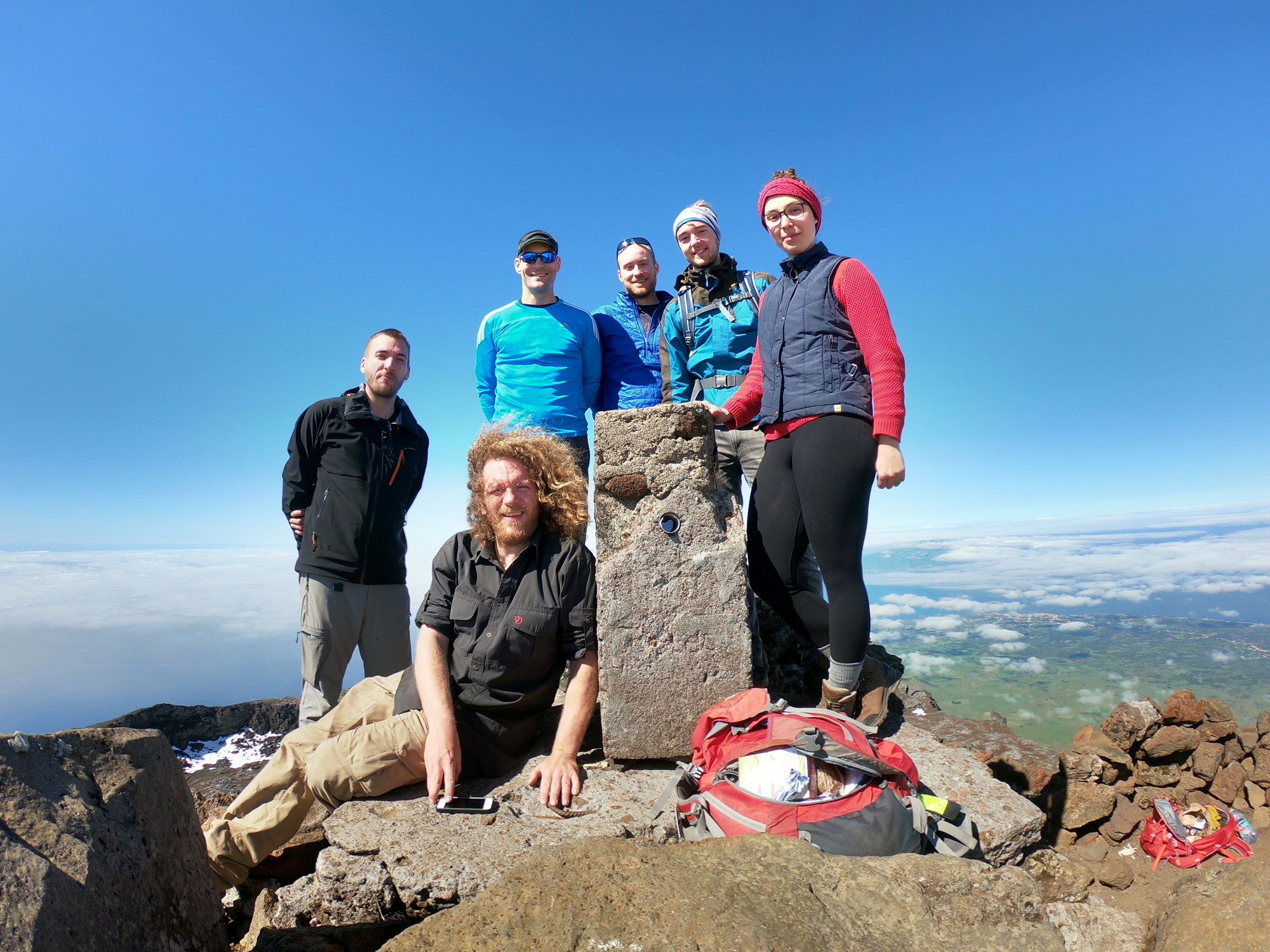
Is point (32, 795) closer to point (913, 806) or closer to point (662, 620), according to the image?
point (662, 620)

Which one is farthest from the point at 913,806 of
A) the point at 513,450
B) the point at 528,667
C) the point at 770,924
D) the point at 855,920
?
the point at 513,450

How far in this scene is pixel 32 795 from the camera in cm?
199

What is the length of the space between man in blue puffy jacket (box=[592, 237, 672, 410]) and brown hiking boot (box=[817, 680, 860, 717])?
222cm

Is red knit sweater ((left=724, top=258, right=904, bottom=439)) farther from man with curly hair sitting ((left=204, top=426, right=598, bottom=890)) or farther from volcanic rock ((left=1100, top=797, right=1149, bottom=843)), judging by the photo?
volcanic rock ((left=1100, top=797, right=1149, bottom=843))

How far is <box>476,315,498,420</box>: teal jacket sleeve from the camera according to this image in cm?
491

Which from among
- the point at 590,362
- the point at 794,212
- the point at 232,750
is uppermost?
the point at 794,212

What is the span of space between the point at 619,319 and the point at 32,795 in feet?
13.0

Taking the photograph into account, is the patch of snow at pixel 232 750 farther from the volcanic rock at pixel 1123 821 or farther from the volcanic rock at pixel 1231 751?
the volcanic rock at pixel 1231 751

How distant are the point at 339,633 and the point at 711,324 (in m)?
3.22

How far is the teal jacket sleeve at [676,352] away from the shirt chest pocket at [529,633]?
1.69m

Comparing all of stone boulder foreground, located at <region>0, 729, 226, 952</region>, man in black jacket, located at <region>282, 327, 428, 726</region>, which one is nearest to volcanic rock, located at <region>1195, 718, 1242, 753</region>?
man in black jacket, located at <region>282, 327, 428, 726</region>

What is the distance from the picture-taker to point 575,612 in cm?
340

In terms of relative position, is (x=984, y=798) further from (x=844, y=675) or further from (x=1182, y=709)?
(x=1182, y=709)

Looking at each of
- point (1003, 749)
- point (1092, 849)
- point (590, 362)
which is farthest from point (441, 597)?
point (1092, 849)
